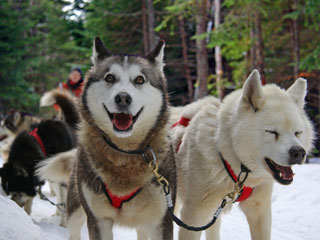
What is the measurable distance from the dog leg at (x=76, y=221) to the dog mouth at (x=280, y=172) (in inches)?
71.2

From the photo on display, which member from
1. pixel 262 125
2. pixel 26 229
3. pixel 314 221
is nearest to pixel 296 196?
pixel 314 221

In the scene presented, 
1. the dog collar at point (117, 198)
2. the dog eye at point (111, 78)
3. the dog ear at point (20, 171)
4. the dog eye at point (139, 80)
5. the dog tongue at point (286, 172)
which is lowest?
the dog ear at point (20, 171)

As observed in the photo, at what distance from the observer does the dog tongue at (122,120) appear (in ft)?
7.34

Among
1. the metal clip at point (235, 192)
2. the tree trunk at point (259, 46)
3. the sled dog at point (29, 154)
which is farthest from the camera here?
the tree trunk at point (259, 46)

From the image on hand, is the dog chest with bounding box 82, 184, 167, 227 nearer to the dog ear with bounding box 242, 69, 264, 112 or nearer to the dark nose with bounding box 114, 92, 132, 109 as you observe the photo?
the dark nose with bounding box 114, 92, 132, 109

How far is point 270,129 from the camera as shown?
90.7 inches

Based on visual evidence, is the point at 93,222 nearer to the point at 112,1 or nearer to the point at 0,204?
the point at 0,204

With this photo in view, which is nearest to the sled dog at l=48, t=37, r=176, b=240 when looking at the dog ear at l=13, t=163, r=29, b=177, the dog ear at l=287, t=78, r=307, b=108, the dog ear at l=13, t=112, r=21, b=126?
the dog ear at l=287, t=78, r=307, b=108

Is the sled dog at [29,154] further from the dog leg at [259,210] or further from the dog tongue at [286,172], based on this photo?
the dog tongue at [286,172]

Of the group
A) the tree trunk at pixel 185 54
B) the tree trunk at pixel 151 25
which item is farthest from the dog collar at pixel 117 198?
the tree trunk at pixel 185 54

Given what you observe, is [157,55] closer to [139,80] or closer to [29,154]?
[139,80]

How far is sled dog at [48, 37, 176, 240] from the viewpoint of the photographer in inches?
91.2

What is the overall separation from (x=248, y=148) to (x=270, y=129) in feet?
0.77

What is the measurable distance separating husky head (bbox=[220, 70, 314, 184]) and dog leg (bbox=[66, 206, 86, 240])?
1628 millimetres
